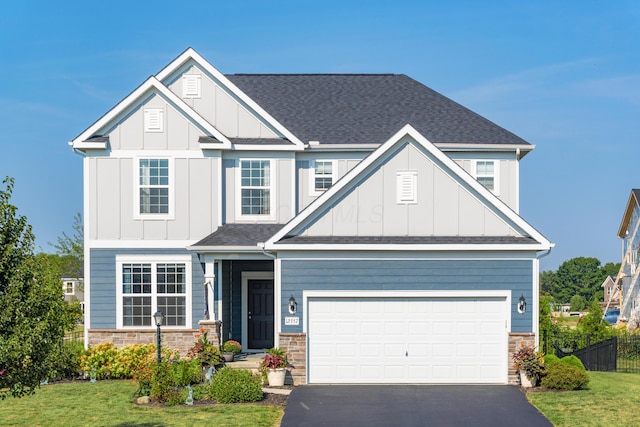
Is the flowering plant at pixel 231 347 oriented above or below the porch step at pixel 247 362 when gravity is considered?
above

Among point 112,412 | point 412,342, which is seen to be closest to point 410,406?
point 412,342

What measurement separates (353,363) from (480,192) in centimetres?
527

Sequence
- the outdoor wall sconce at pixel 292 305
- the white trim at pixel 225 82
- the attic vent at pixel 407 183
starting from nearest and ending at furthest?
the outdoor wall sconce at pixel 292 305 < the attic vent at pixel 407 183 < the white trim at pixel 225 82

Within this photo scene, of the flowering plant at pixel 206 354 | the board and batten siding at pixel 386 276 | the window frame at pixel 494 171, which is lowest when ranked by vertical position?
the flowering plant at pixel 206 354

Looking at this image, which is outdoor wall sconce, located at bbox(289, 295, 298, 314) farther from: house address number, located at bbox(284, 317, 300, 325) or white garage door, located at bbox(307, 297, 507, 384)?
white garage door, located at bbox(307, 297, 507, 384)

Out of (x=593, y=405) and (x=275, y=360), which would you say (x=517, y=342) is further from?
(x=275, y=360)

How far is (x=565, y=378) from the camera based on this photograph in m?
18.5

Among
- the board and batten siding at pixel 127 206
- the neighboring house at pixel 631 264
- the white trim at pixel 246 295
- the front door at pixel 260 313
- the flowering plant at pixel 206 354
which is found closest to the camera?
the flowering plant at pixel 206 354

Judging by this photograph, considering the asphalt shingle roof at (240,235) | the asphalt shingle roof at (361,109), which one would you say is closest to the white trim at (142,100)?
the asphalt shingle roof at (240,235)

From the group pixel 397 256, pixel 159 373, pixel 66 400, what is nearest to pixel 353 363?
pixel 397 256

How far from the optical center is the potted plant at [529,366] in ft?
62.2

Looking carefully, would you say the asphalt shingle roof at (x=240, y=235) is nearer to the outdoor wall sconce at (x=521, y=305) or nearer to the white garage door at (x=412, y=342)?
the white garage door at (x=412, y=342)

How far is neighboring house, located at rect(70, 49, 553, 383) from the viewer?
19641mm

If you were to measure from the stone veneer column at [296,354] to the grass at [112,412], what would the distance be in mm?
2508
